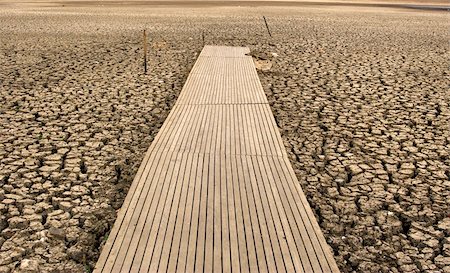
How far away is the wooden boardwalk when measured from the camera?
5.01m

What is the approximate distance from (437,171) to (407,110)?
3794 mm

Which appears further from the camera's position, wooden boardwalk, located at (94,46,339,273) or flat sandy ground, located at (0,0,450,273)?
flat sandy ground, located at (0,0,450,273)

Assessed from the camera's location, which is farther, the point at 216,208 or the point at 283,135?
the point at 283,135

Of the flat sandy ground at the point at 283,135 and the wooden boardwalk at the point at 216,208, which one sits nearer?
the wooden boardwalk at the point at 216,208

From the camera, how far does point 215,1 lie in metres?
50.1

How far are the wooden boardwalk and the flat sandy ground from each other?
351mm

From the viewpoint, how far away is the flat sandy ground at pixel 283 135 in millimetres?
5676

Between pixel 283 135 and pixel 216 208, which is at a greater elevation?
pixel 283 135

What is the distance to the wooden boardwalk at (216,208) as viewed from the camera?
16.4ft

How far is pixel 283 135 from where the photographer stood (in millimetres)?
9305

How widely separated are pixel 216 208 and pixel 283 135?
3.71 meters

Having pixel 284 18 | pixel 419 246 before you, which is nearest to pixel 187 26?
pixel 284 18

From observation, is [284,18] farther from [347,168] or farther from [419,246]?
[419,246]

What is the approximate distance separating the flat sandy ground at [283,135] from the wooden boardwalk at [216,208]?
351 millimetres
